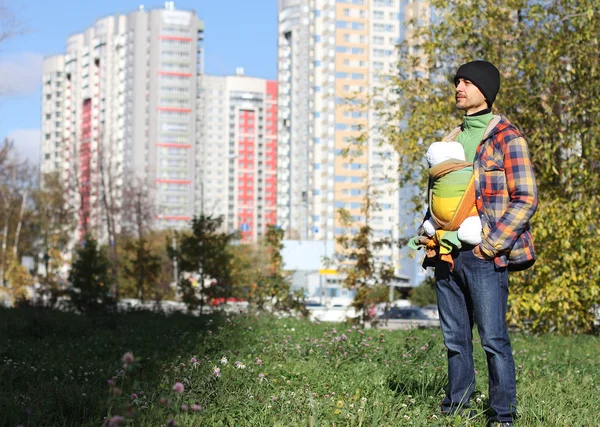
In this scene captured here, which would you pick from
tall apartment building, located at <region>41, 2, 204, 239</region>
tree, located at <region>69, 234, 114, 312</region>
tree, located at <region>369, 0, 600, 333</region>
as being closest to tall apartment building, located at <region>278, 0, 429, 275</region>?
tall apartment building, located at <region>41, 2, 204, 239</region>

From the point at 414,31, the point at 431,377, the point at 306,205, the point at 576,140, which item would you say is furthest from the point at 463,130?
the point at 306,205

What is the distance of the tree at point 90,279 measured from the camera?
23328mm

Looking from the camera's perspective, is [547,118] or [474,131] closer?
[474,131]

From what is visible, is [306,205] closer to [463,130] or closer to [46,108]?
[46,108]

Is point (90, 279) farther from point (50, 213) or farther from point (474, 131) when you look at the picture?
point (50, 213)

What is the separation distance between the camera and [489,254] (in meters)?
4.34

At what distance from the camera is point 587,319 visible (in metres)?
14.5

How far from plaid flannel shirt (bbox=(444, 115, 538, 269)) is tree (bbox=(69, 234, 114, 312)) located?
19.2 m

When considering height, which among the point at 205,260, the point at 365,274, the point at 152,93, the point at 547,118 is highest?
the point at 152,93

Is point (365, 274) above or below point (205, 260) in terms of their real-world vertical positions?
below

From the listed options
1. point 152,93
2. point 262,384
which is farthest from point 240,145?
point 262,384

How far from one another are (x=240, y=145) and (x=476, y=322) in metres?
192

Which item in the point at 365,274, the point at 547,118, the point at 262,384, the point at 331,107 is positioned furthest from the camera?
the point at 331,107

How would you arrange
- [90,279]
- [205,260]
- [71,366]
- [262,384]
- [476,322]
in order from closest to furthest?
1. [476,322]
2. [262,384]
3. [71,366]
4. [205,260]
5. [90,279]
